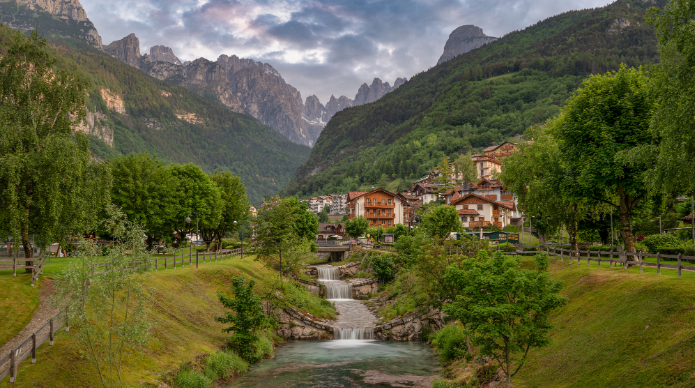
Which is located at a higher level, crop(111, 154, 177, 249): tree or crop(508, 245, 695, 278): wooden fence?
crop(111, 154, 177, 249): tree

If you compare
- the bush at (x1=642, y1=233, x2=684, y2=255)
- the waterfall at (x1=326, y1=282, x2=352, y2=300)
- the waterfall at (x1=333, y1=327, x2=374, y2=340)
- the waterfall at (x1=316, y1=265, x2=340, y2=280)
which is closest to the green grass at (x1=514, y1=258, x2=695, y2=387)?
the bush at (x1=642, y1=233, x2=684, y2=255)

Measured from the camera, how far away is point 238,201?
8188cm

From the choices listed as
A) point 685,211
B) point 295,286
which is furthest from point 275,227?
point 685,211

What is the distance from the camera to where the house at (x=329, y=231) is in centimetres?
16238

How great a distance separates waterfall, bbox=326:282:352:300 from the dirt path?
49.7m

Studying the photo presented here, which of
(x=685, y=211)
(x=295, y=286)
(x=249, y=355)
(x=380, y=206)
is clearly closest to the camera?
(x=249, y=355)

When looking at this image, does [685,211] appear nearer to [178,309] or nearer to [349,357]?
[349,357]

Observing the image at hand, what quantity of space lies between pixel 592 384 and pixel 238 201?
229ft

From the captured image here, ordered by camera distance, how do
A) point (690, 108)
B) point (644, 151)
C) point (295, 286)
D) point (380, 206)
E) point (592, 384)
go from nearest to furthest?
point (690, 108) < point (592, 384) < point (644, 151) < point (295, 286) < point (380, 206)

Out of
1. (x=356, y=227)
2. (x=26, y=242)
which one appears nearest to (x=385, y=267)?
(x=356, y=227)

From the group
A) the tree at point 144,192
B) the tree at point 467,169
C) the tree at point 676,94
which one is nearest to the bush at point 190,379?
the tree at point 676,94

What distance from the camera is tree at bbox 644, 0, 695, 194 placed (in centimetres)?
1866

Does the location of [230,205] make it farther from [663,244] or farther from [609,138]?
[663,244]

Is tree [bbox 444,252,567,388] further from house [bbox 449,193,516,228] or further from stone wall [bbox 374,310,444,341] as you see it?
house [bbox 449,193,516,228]
